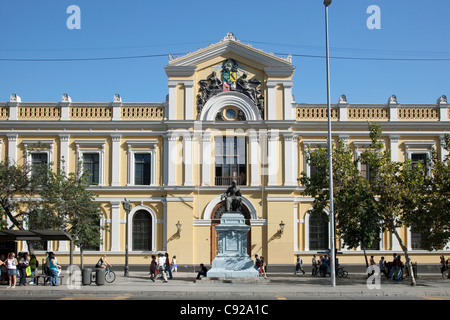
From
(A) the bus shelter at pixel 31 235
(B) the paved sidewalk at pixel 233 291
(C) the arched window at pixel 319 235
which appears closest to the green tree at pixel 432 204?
(B) the paved sidewalk at pixel 233 291

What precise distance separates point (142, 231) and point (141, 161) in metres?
4.98

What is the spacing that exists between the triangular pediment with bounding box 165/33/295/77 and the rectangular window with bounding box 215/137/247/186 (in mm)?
5451

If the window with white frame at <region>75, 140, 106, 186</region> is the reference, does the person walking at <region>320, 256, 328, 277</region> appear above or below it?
below

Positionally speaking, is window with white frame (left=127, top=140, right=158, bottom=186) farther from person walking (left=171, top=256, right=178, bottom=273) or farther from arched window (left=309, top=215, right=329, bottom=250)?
arched window (left=309, top=215, right=329, bottom=250)

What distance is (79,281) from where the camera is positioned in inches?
1094

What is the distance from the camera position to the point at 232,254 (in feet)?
96.6

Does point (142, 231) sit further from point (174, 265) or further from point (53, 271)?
point (53, 271)

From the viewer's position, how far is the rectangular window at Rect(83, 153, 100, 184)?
39.6 meters

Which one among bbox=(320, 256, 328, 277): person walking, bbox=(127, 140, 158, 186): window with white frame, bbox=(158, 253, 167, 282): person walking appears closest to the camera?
bbox=(158, 253, 167, 282): person walking

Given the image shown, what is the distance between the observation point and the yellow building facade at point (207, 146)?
38312 millimetres

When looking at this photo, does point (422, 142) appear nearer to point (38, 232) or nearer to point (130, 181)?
point (130, 181)

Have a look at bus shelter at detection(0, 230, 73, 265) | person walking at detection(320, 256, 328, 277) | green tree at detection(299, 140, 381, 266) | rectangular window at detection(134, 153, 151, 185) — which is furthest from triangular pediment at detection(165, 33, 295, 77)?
bus shelter at detection(0, 230, 73, 265)

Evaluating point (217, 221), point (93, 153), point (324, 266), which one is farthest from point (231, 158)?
point (324, 266)
